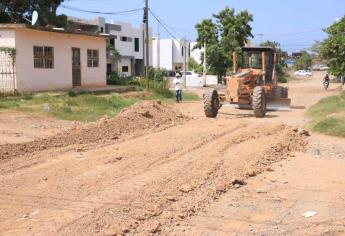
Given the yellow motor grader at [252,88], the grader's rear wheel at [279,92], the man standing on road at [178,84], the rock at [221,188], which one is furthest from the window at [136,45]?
the rock at [221,188]

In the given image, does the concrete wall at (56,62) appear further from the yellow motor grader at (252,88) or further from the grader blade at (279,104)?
the grader blade at (279,104)

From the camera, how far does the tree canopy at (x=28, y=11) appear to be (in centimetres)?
3153

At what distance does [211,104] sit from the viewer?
20.2m

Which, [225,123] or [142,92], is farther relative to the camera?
[142,92]

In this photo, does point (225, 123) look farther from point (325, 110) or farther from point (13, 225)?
point (13, 225)

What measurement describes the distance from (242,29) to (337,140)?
37.3 m

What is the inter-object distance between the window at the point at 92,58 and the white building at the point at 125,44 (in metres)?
24.2

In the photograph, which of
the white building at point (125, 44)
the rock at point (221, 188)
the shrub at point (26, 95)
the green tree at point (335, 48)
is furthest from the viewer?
the white building at point (125, 44)

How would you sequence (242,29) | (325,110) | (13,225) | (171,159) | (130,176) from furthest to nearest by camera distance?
(242,29), (325,110), (171,159), (130,176), (13,225)

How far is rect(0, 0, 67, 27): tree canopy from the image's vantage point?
3153 centimetres

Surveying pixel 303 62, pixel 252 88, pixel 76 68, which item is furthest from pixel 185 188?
A: pixel 303 62

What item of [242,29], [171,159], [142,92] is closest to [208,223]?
[171,159]

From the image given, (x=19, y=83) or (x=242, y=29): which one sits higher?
(x=242, y=29)

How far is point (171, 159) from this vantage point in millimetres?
11141
